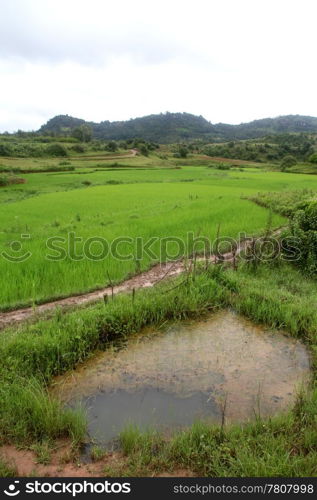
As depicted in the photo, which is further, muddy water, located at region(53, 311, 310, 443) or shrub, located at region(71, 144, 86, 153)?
shrub, located at region(71, 144, 86, 153)

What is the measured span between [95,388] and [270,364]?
2.07 m

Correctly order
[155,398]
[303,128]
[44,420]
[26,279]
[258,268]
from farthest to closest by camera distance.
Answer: [303,128] → [258,268] → [26,279] → [155,398] → [44,420]

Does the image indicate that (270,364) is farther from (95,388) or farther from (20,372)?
(20,372)

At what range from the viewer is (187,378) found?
3828 millimetres

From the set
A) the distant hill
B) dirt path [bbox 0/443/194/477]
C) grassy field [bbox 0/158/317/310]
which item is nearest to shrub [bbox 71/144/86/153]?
grassy field [bbox 0/158/317/310]

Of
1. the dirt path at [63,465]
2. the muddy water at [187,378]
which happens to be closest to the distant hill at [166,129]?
the muddy water at [187,378]

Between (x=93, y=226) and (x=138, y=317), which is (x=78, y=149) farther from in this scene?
(x=138, y=317)

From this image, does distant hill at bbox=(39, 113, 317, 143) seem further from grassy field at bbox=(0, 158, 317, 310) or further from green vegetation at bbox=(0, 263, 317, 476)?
green vegetation at bbox=(0, 263, 317, 476)

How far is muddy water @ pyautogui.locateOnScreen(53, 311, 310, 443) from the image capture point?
3.31m

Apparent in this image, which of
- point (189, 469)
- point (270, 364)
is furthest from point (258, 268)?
point (189, 469)

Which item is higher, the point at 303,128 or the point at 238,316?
the point at 303,128

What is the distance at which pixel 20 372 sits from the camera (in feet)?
12.0

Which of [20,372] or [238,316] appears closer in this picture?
[20,372]

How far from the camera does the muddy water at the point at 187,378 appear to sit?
3305 millimetres
